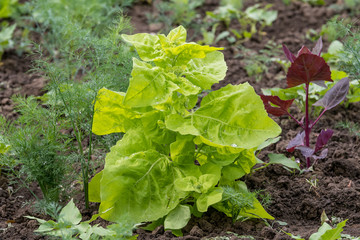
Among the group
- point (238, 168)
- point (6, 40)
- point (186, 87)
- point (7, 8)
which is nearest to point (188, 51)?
point (186, 87)

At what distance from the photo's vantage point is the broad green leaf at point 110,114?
108 inches

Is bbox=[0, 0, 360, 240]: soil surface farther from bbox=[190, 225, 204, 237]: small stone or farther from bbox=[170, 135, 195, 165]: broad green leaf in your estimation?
bbox=[170, 135, 195, 165]: broad green leaf

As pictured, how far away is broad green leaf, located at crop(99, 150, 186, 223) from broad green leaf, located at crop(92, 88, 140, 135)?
0.25 meters

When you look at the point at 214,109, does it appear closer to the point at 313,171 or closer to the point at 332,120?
the point at 313,171

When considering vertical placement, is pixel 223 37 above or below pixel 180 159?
below

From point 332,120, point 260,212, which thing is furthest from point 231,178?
point 332,120

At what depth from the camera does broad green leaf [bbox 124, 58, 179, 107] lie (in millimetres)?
2520

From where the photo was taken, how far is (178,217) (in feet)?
8.46

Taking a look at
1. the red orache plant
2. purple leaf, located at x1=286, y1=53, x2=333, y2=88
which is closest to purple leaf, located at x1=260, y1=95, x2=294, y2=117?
the red orache plant

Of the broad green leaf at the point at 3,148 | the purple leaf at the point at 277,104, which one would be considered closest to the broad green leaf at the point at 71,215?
the broad green leaf at the point at 3,148

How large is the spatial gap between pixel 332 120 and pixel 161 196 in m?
1.68

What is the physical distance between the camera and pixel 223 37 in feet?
17.0

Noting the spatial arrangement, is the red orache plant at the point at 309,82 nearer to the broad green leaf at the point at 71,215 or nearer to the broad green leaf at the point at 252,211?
the broad green leaf at the point at 252,211

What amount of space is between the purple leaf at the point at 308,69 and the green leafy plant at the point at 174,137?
1.35ft
